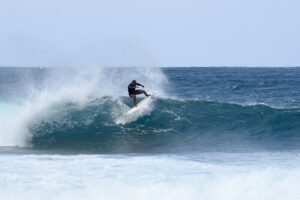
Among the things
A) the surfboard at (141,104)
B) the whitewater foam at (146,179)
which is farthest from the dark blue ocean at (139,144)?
the surfboard at (141,104)

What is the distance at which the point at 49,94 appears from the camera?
82.1ft

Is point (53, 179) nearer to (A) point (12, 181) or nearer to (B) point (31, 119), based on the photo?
(A) point (12, 181)

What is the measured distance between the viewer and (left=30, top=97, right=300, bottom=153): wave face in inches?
802

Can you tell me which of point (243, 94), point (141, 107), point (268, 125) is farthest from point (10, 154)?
point (243, 94)

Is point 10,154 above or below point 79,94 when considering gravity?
below

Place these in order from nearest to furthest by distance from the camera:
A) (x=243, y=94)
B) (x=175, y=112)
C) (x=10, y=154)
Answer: (x=10, y=154)
(x=175, y=112)
(x=243, y=94)

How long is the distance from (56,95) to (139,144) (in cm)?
550

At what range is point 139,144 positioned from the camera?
2089 cm

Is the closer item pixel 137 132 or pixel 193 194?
pixel 193 194

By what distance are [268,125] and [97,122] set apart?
6179 mm

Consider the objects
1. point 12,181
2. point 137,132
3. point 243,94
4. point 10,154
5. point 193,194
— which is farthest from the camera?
point 243,94

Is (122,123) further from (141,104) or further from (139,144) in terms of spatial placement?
(139,144)

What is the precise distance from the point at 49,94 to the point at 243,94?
55.4 feet

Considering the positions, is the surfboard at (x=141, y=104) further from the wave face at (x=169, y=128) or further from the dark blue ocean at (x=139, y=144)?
the wave face at (x=169, y=128)
